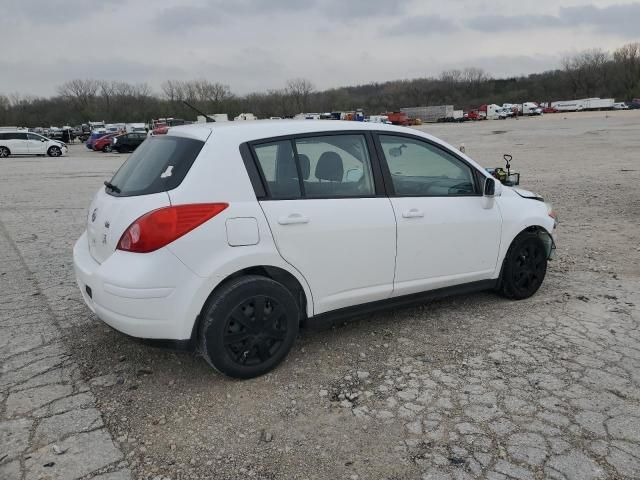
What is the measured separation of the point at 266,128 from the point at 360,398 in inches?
73.8

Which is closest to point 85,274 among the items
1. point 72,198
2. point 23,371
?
point 23,371

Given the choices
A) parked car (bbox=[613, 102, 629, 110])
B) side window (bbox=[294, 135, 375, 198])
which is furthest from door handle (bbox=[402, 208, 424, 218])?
parked car (bbox=[613, 102, 629, 110])

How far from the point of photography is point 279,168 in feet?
11.5

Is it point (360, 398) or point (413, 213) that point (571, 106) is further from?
point (360, 398)

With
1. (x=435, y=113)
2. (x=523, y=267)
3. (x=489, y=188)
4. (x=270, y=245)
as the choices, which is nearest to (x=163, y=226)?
(x=270, y=245)

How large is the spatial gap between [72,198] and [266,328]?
1093 cm

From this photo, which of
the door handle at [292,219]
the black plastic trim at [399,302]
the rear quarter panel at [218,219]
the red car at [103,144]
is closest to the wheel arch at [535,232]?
the black plastic trim at [399,302]

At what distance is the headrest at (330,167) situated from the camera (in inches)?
144

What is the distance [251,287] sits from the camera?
3271mm

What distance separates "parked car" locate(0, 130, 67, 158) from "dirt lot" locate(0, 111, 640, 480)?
104 feet

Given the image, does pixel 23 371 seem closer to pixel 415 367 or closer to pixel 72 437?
pixel 72 437

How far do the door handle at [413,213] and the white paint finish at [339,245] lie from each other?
5.3 inches

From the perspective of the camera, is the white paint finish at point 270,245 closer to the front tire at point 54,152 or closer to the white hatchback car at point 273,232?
the white hatchback car at point 273,232

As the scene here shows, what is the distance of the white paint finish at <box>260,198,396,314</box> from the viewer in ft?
11.1
